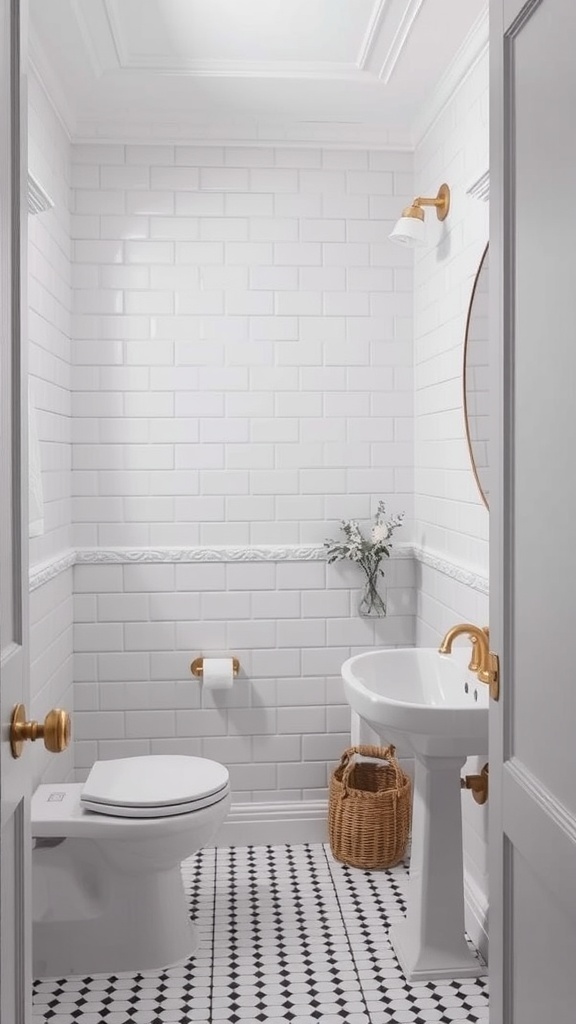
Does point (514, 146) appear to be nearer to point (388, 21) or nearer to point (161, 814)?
point (388, 21)

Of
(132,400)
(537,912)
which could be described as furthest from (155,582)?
(537,912)

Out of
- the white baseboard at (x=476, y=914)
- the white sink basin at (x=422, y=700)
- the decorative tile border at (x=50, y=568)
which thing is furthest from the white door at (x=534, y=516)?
the decorative tile border at (x=50, y=568)

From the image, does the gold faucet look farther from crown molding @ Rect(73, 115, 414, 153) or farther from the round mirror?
crown molding @ Rect(73, 115, 414, 153)

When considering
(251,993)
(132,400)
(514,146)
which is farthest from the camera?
(132,400)

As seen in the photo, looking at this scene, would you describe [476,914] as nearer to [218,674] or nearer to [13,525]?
[218,674]

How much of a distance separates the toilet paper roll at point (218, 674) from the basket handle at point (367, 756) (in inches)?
20.1

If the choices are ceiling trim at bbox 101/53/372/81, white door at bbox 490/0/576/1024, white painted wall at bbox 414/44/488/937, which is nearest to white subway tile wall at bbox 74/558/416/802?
white painted wall at bbox 414/44/488/937

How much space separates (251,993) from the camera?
255cm

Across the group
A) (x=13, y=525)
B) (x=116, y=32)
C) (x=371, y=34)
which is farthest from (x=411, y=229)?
(x=13, y=525)

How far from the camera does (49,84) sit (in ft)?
10.00

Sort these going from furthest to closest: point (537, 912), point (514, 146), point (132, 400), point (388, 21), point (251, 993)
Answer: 1. point (132, 400)
2. point (388, 21)
3. point (251, 993)
4. point (514, 146)
5. point (537, 912)

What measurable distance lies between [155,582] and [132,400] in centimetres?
70

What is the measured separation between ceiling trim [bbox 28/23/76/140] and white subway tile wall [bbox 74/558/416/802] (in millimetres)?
1626

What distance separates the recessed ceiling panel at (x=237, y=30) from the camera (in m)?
2.66
